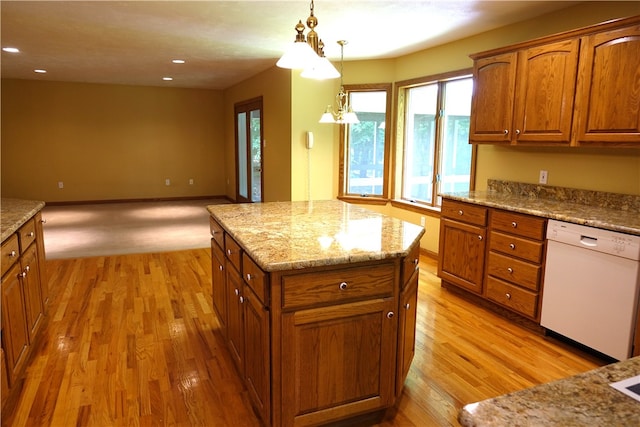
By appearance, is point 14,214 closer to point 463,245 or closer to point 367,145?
point 463,245

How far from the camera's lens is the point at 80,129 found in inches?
323

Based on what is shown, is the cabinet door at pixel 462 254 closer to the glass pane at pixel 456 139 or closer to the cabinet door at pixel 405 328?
the glass pane at pixel 456 139

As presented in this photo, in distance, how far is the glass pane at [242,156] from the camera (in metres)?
7.93

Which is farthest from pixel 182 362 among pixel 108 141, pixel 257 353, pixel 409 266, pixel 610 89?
pixel 108 141

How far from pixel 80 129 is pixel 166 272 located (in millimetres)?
5328

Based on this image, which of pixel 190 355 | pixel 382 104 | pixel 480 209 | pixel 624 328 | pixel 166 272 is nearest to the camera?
pixel 624 328

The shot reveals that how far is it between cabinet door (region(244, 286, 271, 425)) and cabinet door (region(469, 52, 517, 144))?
2561 millimetres

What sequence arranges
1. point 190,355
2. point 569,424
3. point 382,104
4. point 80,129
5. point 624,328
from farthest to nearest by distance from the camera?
point 80,129 → point 382,104 → point 190,355 → point 624,328 → point 569,424

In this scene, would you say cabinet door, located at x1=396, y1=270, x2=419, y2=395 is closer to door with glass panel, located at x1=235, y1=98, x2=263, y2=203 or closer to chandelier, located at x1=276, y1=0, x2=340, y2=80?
chandelier, located at x1=276, y1=0, x2=340, y2=80

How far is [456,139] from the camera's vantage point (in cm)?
464

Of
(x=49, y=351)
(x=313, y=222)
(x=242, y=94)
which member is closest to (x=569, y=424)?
(x=313, y=222)

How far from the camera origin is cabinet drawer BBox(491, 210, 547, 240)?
293 centimetres

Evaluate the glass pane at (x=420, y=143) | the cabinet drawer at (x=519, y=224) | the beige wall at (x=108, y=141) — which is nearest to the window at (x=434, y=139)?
the glass pane at (x=420, y=143)

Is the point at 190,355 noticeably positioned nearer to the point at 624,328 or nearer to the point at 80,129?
the point at 624,328
